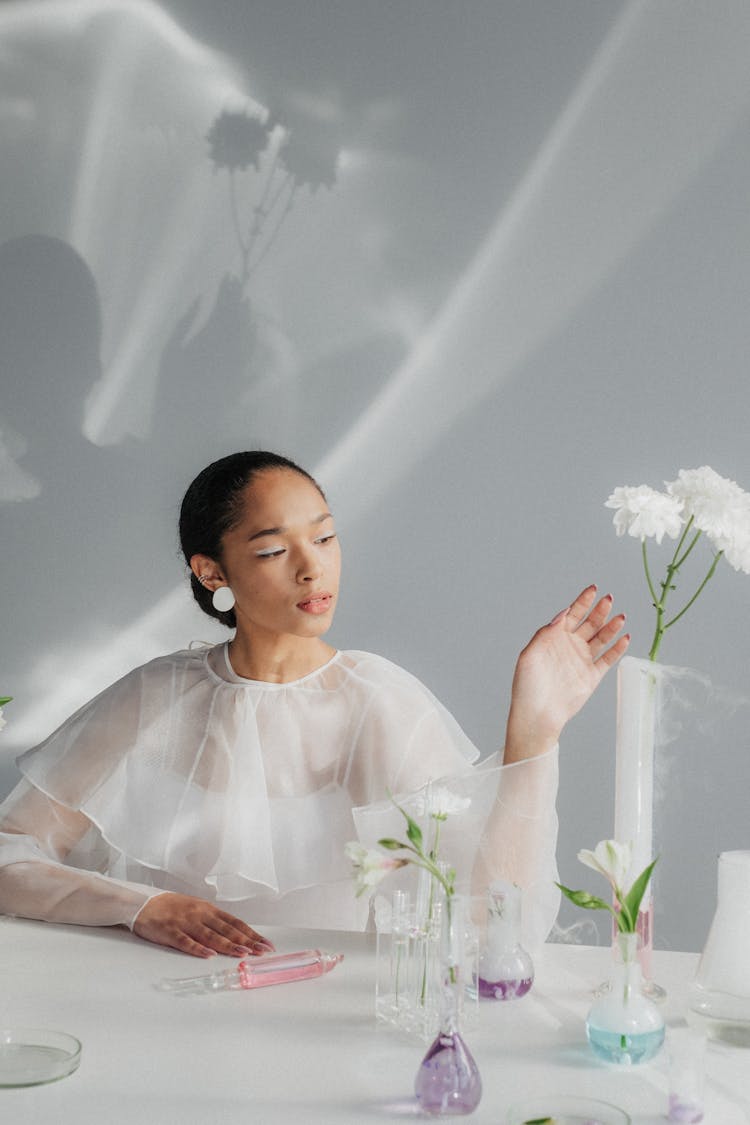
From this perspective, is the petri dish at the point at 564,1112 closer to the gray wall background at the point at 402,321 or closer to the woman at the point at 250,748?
the woman at the point at 250,748

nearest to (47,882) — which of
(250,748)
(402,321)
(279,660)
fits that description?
(250,748)

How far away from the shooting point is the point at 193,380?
3.02 meters

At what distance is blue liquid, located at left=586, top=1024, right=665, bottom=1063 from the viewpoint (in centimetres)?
118

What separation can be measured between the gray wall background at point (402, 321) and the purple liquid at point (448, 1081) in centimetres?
161

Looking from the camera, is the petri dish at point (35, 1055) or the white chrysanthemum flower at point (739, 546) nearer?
the petri dish at point (35, 1055)

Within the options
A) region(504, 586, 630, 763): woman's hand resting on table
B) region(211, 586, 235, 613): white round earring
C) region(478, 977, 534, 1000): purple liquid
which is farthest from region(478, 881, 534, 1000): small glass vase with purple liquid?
region(211, 586, 235, 613): white round earring

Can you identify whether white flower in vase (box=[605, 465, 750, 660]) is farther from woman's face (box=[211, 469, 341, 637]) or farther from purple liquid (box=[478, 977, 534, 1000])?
woman's face (box=[211, 469, 341, 637])

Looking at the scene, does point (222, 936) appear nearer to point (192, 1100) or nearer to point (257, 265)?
point (192, 1100)

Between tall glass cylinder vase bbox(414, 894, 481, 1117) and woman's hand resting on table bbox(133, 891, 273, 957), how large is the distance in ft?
1.69

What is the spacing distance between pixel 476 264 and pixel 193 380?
718 millimetres

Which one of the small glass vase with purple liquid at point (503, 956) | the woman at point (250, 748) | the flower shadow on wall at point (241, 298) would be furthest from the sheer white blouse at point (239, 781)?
the flower shadow on wall at point (241, 298)

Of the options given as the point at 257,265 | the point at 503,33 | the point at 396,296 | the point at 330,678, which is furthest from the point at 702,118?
the point at 330,678

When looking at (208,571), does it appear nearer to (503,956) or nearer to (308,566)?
(308,566)

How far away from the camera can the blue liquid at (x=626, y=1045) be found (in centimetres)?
118
